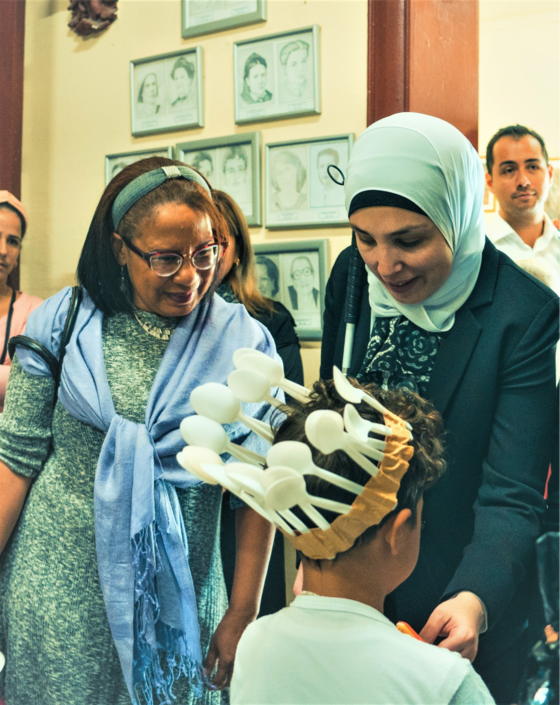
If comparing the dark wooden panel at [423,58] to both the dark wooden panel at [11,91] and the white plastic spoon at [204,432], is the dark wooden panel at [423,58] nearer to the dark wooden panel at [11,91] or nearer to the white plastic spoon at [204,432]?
the dark wooden panel at [11,91]

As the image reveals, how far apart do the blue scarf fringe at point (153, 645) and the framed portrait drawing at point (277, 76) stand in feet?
3.82

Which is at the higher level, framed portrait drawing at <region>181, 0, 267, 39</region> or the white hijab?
framed portrait drawing at <region>181, 0, 267, 39</region>

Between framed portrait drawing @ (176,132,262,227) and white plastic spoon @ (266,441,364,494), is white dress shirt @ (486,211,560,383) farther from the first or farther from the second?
white plastic spoon @ (266,441,364,494)

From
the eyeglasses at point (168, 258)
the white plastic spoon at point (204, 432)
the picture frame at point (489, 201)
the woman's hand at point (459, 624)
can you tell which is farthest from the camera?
the picture frame at point (489, 201)

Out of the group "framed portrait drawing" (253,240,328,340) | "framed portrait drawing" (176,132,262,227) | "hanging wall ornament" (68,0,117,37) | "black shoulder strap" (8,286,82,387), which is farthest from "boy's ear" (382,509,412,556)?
"hanging wall ornament" (68,0,117,37)

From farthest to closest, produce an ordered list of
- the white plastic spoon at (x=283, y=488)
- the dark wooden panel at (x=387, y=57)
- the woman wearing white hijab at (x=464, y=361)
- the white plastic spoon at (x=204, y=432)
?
the dark wooden panel at (x=387, y=57), the woman wearing white hijab at (x=464, y=361), the white plastic spoon at (x=204, y=432), the white plastic spoon at (x=283, y=488)

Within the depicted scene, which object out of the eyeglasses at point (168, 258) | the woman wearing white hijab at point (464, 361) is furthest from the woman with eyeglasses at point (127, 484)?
the woman wearing white hijab at point (464, 361)

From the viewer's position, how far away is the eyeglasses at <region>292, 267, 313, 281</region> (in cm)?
176

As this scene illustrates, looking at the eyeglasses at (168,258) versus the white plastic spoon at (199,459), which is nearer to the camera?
the white plastic spoon at (199,459)

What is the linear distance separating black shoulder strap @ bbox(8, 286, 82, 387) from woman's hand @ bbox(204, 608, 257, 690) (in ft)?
1.69

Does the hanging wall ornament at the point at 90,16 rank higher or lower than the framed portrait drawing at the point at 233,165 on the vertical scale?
higher

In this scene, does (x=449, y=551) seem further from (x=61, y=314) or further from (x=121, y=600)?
(x=61, y=314)

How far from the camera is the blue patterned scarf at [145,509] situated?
1.07 m

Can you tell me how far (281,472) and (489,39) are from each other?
5.15ft
